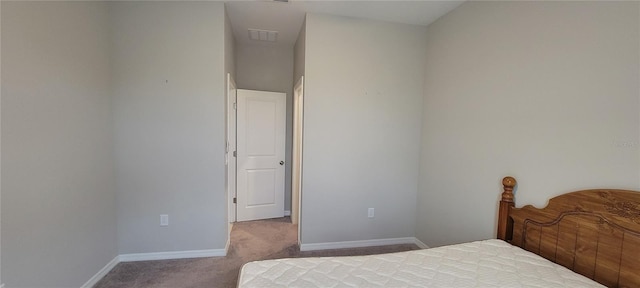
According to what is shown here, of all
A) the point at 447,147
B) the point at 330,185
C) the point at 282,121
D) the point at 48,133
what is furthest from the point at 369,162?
the point at 48,133

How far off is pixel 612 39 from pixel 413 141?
174 cm

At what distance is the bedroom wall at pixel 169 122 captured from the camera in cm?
230

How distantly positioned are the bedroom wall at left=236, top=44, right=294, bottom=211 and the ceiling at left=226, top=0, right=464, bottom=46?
0.67 metres

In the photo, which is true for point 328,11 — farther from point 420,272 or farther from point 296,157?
point 420,272

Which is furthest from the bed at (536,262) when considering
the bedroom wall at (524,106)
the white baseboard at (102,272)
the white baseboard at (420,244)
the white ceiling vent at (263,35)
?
the white ceiling vent at (263,35)

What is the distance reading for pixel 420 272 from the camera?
1273 mm

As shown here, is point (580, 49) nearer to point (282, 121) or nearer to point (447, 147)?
point (447, 147)

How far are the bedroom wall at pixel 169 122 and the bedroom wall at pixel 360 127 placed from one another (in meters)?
0.93

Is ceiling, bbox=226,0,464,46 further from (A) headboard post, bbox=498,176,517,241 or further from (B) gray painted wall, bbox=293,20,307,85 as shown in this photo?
(A) headboard post, bbox=498,176,517,241

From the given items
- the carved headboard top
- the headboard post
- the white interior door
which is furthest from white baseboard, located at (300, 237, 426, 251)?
the carved headboard top

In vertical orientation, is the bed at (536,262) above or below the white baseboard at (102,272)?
Result: above

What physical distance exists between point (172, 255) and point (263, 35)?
2.74m

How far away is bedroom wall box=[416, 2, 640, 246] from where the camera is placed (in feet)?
4.14

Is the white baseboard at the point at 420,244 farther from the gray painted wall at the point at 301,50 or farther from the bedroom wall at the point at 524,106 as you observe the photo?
the gray painted wall at the point at 301,50
